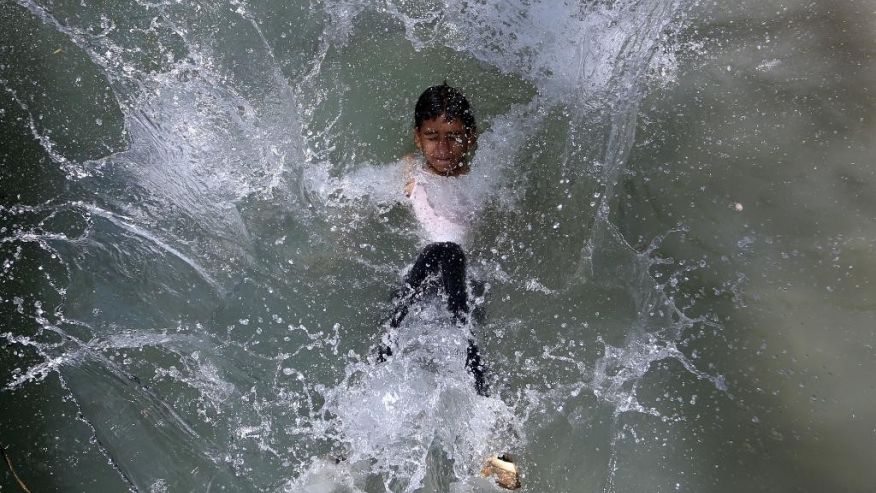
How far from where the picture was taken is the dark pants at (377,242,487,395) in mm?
2225

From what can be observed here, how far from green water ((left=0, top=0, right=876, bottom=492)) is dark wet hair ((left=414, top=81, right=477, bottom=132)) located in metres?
0.12

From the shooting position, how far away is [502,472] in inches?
83.4

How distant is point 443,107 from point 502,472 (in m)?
1.25

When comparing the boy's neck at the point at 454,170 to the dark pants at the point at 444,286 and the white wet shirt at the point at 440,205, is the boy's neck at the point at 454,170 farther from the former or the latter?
the dark pants at the point at 444,286

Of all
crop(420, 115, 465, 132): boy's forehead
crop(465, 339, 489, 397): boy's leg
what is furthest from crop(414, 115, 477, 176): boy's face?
crop(465, 339, 489, 397): boy's leg

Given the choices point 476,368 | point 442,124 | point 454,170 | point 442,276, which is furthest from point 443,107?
point 476,368

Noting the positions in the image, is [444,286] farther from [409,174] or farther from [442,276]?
[409,174]

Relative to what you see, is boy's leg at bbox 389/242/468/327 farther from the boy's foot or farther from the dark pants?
the boy's foot

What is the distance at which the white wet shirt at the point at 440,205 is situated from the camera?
226cm

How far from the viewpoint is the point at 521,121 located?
2.39 meters

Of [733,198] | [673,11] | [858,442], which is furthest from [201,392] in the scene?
[858,442]

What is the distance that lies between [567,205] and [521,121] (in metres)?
0.36

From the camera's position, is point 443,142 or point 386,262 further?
point 386,262

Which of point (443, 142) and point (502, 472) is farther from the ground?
point (443, 142)
